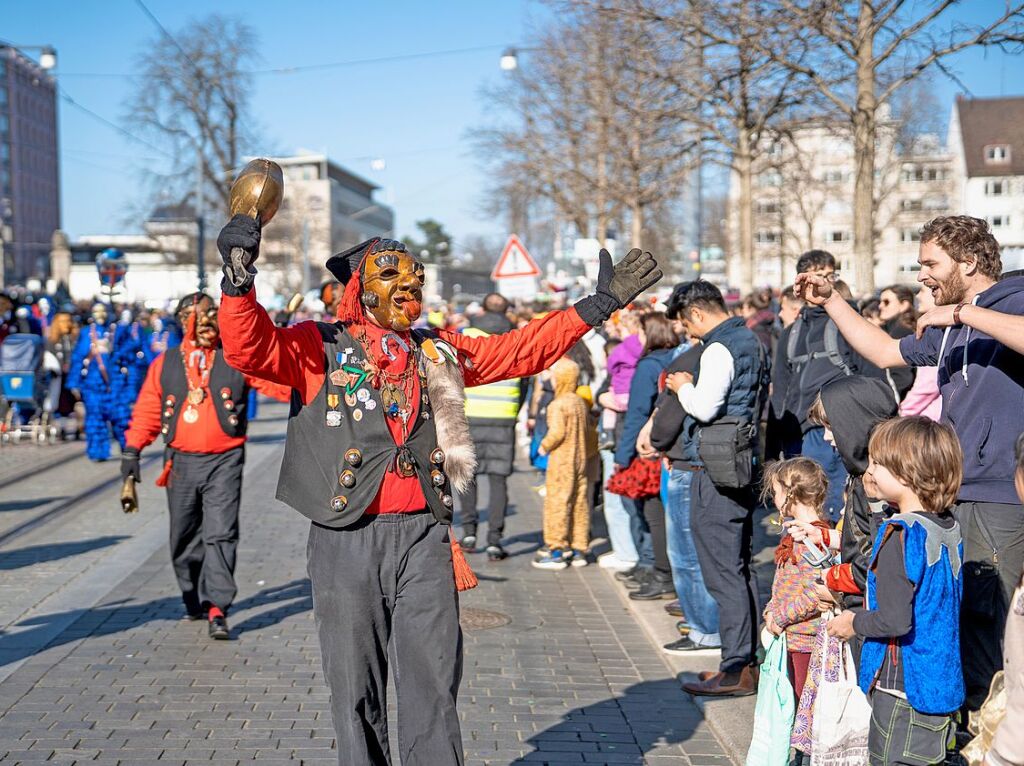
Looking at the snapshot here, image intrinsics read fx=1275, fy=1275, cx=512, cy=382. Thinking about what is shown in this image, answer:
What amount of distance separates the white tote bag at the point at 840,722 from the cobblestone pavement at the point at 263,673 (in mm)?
1037

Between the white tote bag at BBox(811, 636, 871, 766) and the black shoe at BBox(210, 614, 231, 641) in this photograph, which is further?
the black shoe at BBox(210, 614, 231, 641)

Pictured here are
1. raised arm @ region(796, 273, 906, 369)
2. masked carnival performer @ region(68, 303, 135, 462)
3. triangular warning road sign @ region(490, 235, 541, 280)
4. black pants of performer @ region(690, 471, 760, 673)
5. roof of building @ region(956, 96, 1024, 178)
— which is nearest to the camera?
raised arm @ region(796, 273, 906, 369)

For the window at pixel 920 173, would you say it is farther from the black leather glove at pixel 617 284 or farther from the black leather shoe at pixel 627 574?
the black leather glove at pixel 617 284

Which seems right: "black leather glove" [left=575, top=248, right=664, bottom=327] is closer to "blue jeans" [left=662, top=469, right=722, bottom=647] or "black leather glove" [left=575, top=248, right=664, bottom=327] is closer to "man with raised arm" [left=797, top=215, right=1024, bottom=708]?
"man with raised arm" [left=797, top=215, right=1024, bottom=708]

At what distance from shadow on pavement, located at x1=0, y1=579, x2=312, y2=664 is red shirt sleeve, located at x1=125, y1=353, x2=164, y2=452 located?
1070 millimetres

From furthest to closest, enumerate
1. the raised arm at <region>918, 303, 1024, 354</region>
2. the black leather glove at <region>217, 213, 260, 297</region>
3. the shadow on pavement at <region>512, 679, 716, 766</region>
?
the shadow on pavement at <region>512, 679, 716, 766</region> < the raised arm at <region>918, 303, 1024, 354</region> < the black leather glove at <region>217, 213, 260, 297</region>

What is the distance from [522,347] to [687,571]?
2.83 meters

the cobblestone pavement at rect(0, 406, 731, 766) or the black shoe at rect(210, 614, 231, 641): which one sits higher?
the black shoe at rect(210, 614, 231, 641)

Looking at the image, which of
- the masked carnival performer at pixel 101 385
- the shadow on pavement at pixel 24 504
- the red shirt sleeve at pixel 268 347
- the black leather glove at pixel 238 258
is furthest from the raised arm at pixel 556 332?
the masked carnival performer at pixel 101 385

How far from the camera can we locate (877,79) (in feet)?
47.0

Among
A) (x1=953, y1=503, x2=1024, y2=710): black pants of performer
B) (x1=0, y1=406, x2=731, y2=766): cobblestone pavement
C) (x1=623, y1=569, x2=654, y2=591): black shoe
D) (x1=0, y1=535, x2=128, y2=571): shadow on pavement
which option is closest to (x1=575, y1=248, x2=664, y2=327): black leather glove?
(x1=953, y1=503, x2=1024, y2=710): black pants of performer

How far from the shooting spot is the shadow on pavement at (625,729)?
5.41 metres

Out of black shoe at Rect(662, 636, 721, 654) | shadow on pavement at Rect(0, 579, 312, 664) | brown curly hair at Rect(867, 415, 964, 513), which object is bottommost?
black shoe at Rect(662, 636, 721, 654)

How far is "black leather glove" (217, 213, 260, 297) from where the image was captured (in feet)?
12.2
